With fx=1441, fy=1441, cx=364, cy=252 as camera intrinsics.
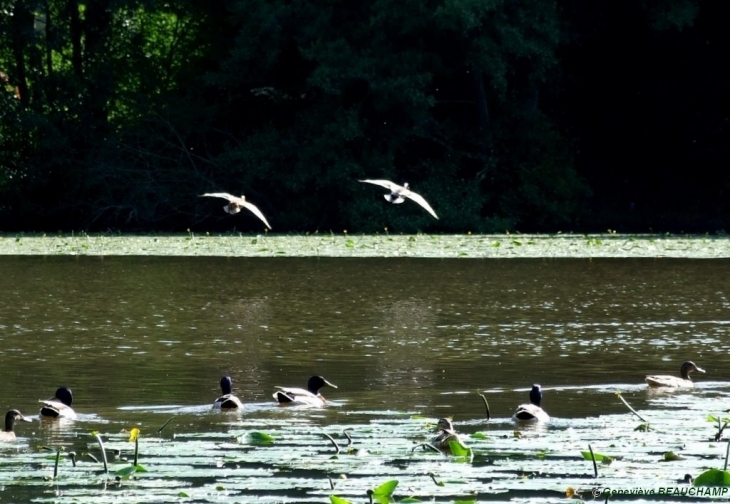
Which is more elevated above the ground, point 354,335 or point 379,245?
point 379,245

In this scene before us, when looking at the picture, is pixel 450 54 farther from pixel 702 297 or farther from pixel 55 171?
pixel 702 297

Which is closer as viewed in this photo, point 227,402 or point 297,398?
point 227,402

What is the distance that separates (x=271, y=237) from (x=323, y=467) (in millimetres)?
22155

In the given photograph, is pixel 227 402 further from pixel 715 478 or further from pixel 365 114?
pixel 365 114

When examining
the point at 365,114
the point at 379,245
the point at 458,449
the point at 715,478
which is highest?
the point at 365,114

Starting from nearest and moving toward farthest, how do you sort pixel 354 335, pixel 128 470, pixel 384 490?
pixel 384 490, pixel 128 470, pixel 354 335

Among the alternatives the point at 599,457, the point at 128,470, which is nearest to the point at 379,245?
the point at 599,457

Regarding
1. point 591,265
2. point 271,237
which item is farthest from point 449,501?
point 271,237

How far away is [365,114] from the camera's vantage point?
33656mm

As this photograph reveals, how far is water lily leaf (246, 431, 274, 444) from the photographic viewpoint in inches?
318

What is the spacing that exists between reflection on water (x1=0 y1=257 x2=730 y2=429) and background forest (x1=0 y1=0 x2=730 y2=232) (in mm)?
10742

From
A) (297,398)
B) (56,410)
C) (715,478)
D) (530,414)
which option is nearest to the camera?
A: (715,478)

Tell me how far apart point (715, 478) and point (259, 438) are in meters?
2.80

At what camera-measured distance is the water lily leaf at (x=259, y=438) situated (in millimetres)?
8070
